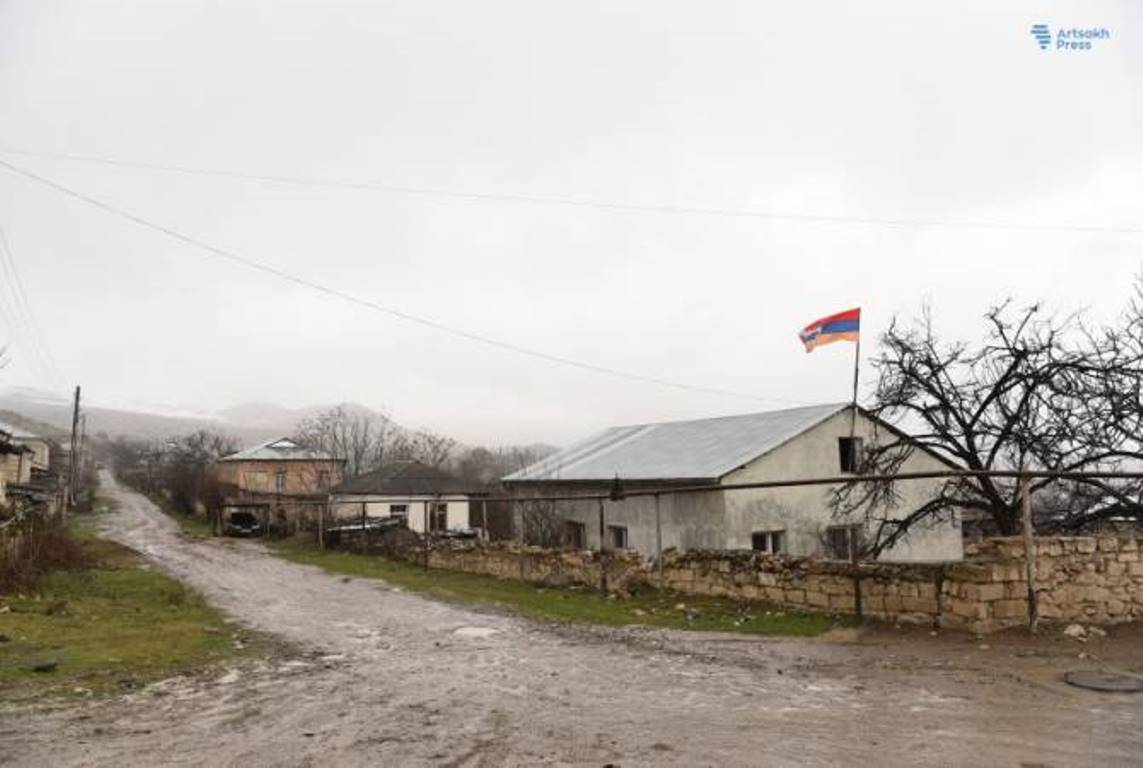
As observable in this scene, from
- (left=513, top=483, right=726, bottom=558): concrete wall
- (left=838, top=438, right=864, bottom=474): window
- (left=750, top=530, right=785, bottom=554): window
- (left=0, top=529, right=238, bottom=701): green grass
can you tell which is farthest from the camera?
(left=838, top=438, right=864, bottom=474): window

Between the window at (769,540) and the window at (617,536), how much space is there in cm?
428

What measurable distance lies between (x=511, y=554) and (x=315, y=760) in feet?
39.3

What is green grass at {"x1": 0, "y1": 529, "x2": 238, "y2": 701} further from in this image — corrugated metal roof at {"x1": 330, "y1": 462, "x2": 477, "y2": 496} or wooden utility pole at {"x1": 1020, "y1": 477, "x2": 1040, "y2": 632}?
corrugated metal roof at {"x1": 330, "y1": 462, "x2": 477, "y2": 496}

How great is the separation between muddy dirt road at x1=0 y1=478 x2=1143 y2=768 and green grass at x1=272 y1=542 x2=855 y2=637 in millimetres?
1024

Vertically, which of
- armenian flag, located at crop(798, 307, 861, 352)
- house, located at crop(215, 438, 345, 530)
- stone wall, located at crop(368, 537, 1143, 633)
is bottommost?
stone wall, located at crop(368, 537, 1143, 633)

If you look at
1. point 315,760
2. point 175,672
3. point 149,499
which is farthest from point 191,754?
point 149,499

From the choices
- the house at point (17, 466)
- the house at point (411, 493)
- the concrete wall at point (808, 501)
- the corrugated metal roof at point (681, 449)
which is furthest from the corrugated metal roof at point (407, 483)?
the concrete wall at point (808, 501)

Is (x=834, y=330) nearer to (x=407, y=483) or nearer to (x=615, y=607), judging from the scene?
(x=615, y=607)

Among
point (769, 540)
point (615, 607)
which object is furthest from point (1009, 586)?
point (769, 540)

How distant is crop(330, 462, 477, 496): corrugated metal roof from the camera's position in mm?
38562

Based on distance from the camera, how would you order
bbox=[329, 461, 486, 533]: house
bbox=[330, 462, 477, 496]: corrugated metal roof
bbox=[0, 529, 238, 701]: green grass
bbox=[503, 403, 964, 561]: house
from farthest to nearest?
bbox=[330, 462, 477, 496]: corrugated metal roof, bbox=[329, 461, 486, 533]: house, bbox=[503, 403, 964, 561]: house, bbox=[0, 529, 238, 701]: green grass

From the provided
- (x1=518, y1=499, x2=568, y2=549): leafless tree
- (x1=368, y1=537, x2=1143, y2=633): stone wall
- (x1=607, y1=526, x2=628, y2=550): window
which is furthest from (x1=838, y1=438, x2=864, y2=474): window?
(x1=368, y1=537, x2=1143, y2=633): stone wall

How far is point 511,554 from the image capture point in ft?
55.1

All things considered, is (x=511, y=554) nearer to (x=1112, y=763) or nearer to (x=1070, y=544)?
(x=1070, y=544)
